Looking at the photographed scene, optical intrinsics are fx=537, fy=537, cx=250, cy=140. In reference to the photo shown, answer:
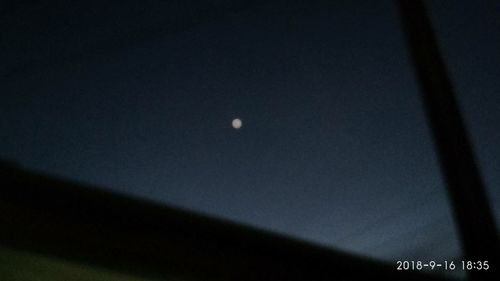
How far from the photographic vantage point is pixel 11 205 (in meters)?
1.85

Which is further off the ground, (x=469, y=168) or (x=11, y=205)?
(x=469, y=168)

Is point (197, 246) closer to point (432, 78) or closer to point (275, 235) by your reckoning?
point (275, 235)

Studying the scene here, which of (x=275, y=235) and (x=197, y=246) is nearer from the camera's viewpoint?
(x=197, y=246)

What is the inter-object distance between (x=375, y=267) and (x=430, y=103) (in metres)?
1.43

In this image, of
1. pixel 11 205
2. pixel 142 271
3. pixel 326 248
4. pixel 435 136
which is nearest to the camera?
pixel 11 205

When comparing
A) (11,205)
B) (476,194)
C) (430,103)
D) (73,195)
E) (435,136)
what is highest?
(430,103)

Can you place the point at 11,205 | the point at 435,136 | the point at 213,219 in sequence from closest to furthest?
the point at 11,205
the point at 213,219
the point at 435,136

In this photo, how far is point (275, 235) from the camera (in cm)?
243

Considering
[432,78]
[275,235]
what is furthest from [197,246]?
[432,78]

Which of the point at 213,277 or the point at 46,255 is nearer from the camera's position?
the point at 46,255

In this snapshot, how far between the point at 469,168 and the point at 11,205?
2.67 meters

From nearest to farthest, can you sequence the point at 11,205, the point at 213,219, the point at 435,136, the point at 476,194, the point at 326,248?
the point at 11,205
the point at 213,219
the point at 326,248
the point at 476,194
the point at 435,136

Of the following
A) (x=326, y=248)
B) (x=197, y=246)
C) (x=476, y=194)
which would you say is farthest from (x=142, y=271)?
(x=476, y=194)

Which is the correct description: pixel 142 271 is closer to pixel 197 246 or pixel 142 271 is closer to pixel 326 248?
pixel 197 246
